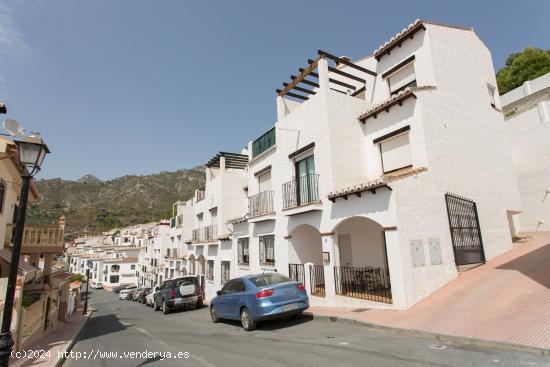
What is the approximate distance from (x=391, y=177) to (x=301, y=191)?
494 centimetres

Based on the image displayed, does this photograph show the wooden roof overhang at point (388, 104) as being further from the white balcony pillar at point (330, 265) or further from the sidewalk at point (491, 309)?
the sidewalk at point (491, 309)

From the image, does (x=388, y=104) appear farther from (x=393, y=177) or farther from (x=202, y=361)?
(x=202, y=361)

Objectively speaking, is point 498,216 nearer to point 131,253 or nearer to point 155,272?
point 155,272

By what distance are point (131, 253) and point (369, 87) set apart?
69.5 meters

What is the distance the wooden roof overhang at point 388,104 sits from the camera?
11191 mm

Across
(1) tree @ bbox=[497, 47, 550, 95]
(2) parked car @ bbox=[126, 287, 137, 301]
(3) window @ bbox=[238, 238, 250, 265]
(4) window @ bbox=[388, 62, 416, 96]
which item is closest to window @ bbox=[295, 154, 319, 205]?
(4) window @ bbox=[388, 62, 416, 96]

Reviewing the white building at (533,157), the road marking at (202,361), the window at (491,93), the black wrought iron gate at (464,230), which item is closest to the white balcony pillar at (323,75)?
the black wrought iron gate at (464,230)

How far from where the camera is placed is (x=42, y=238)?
1559 cm

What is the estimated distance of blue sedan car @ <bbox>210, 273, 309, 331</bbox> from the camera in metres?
8.77

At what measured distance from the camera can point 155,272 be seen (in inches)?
1881

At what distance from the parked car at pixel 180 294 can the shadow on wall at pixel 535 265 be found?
50.9 ft

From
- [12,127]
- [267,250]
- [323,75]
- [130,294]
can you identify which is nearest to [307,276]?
[267,250]

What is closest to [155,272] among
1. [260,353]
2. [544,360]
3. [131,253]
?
[131,253]

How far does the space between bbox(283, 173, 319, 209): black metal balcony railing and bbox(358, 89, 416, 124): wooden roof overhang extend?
10.6 feet
